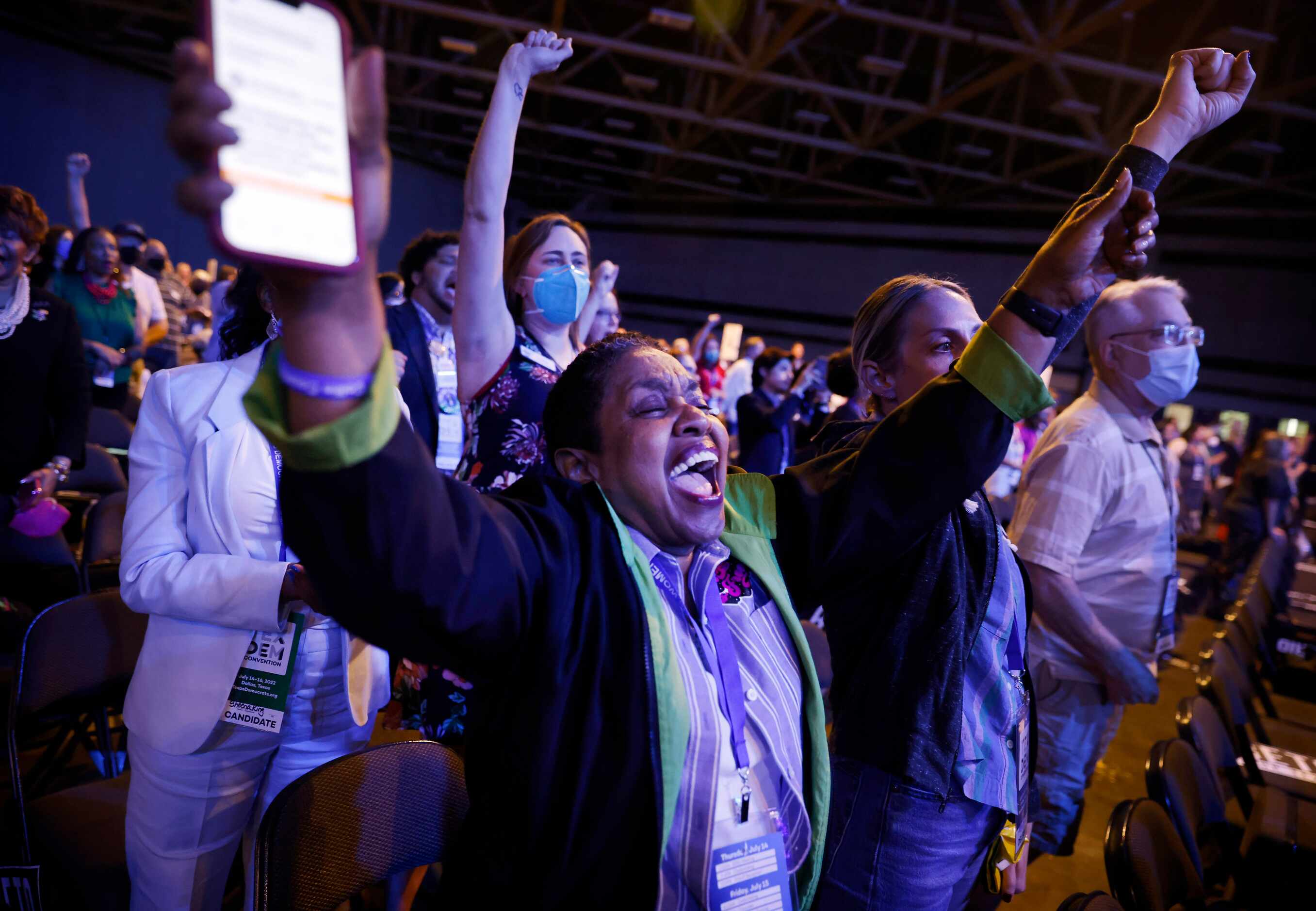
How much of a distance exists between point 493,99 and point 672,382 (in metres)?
0.87

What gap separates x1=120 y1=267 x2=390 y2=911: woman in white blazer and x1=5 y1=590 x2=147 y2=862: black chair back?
1.38 ft

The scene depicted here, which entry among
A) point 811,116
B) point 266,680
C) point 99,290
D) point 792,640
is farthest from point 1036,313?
point 811,116

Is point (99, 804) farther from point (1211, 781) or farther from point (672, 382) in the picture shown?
point (1211, 781)

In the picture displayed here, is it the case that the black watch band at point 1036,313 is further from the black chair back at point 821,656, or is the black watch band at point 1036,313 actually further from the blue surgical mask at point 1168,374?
the black chair back at point 821,656

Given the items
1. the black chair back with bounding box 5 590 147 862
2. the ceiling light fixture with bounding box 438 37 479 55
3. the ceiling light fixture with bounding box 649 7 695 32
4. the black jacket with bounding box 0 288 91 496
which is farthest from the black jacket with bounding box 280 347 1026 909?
the ceiling light fixture with bounding box 438 37 479 55

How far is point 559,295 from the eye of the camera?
6.36 feet

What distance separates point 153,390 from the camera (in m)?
1.44

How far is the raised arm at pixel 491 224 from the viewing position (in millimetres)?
1591

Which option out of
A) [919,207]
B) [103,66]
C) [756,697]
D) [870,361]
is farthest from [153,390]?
[919,207]

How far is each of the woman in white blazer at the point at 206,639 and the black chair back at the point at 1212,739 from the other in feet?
7.84

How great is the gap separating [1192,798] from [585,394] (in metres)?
2.11

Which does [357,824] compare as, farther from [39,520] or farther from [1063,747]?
[1063,747]

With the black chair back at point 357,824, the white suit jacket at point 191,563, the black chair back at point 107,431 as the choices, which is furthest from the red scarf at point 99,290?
the black chair back at point 357,824

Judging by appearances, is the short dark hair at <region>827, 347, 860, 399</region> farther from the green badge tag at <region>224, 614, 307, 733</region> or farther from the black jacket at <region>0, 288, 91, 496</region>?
the black jacket at <region>0, 288, 91, 496</region>
